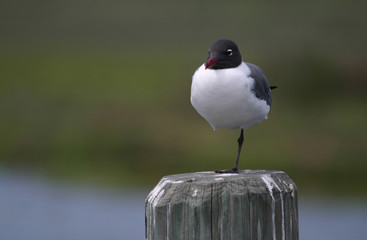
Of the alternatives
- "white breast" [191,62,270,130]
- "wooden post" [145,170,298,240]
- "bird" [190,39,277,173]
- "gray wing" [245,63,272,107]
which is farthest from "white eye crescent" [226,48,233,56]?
"wooden post" [145,170,298,240]

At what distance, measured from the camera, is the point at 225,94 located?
442 centimetres

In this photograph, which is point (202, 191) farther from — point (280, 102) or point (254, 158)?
point (280, 102)

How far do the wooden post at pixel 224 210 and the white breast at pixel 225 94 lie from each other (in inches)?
31.5

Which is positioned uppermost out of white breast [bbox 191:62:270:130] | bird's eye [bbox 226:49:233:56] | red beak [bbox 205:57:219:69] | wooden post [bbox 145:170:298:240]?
bird's eye [bbox 226:49:233:56]

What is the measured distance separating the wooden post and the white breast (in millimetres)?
800

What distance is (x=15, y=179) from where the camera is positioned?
17.7 meters

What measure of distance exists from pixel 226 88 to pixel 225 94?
Answer: 0.04 metres

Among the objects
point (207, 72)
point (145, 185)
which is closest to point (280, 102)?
point (145, 185)

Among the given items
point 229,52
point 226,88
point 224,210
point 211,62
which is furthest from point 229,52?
point 224,210

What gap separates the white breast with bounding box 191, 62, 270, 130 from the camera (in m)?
4.42

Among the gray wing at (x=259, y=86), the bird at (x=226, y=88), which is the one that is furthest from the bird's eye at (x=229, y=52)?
the gray wing at (x=259, y=86)

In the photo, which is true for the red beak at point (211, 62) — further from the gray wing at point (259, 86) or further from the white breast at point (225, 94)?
the gray wing at point (259, 86)

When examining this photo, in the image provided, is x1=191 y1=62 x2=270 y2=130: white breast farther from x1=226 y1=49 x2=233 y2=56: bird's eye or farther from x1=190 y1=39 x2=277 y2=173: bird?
x1=226 y1=49 x2=233 y2=56: bird's eye

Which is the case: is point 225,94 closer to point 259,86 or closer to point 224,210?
point 259,86
